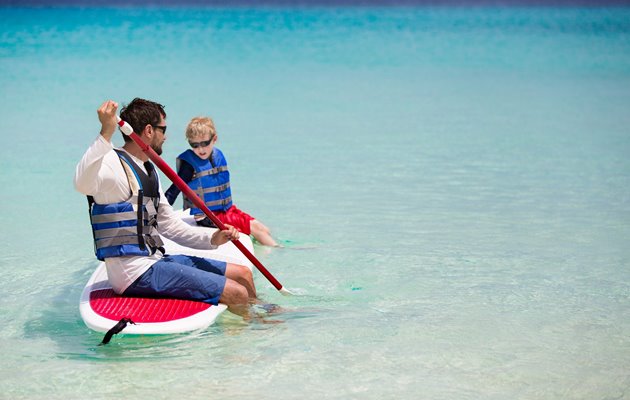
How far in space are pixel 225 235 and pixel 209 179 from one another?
4.55ft

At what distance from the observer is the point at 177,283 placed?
438 centimetres

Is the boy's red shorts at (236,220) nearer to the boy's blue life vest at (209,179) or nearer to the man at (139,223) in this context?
the boy's blue life vest at (209,179)

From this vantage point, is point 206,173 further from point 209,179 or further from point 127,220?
point 127,220

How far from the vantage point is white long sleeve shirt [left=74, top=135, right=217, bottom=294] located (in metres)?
3.96

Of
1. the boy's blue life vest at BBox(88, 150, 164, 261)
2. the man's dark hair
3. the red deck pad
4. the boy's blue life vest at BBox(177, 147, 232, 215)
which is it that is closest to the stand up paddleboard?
the red deck pad

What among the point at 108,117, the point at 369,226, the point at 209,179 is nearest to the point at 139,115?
the point at 108,117

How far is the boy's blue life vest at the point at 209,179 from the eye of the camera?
19.1 ft

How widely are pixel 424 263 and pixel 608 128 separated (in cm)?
514

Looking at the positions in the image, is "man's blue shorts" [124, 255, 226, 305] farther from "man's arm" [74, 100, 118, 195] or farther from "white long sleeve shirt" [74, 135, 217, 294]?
"man's arm" [74, 100, 118, 195]

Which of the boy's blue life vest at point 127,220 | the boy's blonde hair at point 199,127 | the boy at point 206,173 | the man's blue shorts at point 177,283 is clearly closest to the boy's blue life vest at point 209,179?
the boy at point 206,173

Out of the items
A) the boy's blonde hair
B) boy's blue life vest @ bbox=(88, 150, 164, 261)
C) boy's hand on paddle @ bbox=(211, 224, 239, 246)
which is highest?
the boy's blonde hair

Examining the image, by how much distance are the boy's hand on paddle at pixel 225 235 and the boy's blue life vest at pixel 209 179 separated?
1.29m

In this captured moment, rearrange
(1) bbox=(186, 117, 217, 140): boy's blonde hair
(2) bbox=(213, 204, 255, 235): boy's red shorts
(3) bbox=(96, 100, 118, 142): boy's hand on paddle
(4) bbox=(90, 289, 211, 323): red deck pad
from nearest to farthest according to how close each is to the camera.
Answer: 1. (3) bbox=(96, 100, 118, 142): boy's hand on paddle
2. (4) bbox=(90, 289, 211, 323): red deck pad
3. (1) bbox=(186, 117, 217, 140): boy's blonde hair
4. (2) bbox=(213, 204, 255, 235): boy's red shorts

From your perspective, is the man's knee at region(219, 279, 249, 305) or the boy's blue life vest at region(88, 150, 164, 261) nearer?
the boy's blue life vest at region(88, 150, 164, 261)
